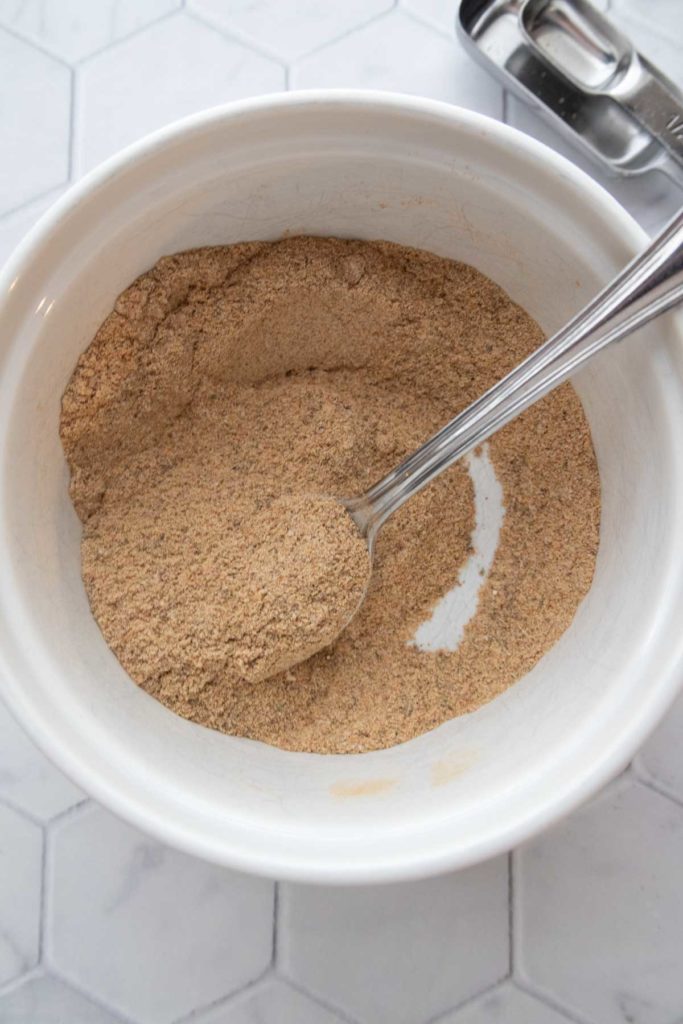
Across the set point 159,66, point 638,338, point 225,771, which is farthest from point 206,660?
point 159,66

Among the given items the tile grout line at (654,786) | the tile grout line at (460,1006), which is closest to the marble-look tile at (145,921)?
the tile grout line at (460,1006)

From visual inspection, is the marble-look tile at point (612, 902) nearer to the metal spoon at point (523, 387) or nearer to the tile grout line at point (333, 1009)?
the tile grout line at point (333, 1009)

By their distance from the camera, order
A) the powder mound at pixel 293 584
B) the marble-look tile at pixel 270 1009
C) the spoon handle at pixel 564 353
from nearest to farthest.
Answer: the spoon handle at pixel 564 353, the powder mound at pixel 293 584, the marble-look tile at pixel 270 1009

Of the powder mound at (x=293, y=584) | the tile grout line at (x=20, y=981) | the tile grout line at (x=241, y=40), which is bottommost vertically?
the tile grout line at (x=20, y=981)

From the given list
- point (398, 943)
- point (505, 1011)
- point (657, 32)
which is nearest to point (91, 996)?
point (398, 943)

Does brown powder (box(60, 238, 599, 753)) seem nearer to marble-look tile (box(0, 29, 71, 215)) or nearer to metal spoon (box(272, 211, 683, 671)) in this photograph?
metal spoon (box(272, 211, 683, 671))

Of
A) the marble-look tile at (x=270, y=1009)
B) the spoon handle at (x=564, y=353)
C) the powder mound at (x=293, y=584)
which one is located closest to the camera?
the spoon handle at (x=564, y=353)

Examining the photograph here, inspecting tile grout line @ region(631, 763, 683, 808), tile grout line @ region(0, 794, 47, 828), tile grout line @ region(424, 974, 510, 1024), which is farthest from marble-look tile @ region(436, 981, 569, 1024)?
tile grout line @ region(0, 794, 47, 828)
